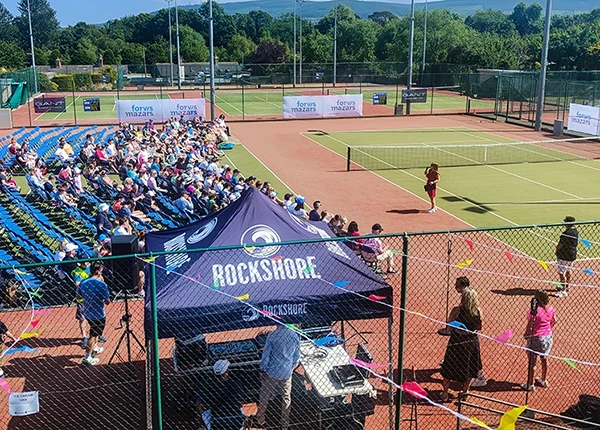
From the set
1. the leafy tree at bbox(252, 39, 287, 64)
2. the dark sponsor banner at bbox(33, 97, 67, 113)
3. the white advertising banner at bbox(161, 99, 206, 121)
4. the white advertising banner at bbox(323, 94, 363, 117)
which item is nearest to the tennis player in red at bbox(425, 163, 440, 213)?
the white advertising banner at bbox(161, 99, 206, 121)

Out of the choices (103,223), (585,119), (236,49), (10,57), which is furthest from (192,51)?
(103,223)

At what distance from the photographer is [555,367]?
1005 centimetres

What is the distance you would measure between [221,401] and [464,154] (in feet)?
79.6

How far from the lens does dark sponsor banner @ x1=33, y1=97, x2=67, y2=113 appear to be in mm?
39031

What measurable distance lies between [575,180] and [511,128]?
51.2 ft

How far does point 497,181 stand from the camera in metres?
24.2

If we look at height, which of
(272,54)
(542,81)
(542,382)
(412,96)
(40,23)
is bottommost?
(542,382)

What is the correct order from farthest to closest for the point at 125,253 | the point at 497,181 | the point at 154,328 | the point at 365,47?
the point at 365,47 < the point at 497,181 < the point at 125,253 < the point at 154,328

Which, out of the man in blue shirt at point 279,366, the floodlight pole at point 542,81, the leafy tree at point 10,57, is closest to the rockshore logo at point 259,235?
the man in blue shirt at point 279,366

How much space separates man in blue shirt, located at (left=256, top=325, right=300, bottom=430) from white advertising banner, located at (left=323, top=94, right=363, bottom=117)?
36.8 metres

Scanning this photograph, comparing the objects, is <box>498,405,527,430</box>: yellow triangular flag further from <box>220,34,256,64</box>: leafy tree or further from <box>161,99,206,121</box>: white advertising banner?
<box>220,34,256,64</box>: leafy tree

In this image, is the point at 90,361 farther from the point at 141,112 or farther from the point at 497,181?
the point at 141,112

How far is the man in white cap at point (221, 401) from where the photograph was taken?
7609 millimetres

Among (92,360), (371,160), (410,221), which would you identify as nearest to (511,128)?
(371,160)
